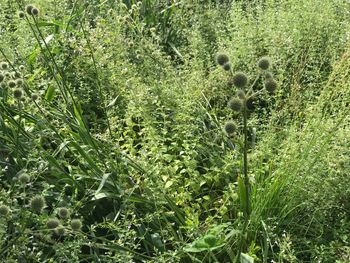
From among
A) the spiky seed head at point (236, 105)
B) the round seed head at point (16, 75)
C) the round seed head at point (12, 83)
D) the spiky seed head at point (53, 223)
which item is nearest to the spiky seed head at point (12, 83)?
the round seed head at point (12, 83)

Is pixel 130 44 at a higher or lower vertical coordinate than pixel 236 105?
lower

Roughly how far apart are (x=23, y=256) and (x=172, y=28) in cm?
305

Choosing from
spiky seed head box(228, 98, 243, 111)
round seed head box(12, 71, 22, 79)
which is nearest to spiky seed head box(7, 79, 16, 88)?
round seed head box(12, 71, 22, 79)

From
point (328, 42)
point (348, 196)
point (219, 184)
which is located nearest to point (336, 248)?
point (348, 196)

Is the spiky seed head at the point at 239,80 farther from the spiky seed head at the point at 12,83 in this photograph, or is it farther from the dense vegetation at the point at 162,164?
the spiky seed head at the point at 12,83

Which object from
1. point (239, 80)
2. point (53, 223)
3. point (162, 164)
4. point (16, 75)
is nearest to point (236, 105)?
point (239, 80)

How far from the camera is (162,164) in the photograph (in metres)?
3.17

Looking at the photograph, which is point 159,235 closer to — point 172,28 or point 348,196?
point 348,196

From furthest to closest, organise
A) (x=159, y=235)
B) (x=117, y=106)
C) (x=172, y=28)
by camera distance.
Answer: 1. (x=172, y=28)
2. (x=117, y=106)
3. (x=159, y=235)

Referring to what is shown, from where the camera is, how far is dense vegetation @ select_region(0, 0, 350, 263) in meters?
2.57

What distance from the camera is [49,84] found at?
11.8ft

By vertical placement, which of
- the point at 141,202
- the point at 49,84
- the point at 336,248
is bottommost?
the point at 336,248

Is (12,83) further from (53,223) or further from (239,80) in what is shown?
(239,80)

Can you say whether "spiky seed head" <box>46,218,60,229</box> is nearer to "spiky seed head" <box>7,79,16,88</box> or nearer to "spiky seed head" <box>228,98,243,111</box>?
"spiky seed head" <box>228,98,243,111</box>
